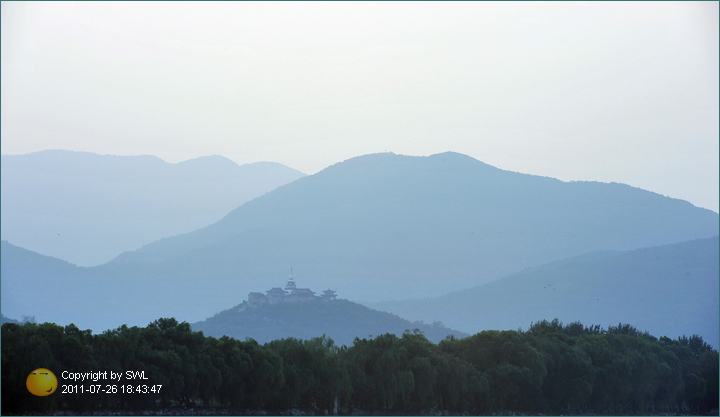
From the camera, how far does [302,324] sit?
191875mm

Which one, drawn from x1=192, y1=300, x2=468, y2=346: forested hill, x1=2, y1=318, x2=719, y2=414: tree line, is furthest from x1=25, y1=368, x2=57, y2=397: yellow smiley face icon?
x1=192, y1=300, x2=468, y2=346: forested hill

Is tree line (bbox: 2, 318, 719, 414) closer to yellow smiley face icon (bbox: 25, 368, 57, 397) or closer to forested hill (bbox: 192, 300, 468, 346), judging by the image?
yellow smiley face icon (bbox: 25, 368, 57, 397)

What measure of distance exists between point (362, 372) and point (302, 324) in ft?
475

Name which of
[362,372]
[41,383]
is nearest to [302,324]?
[362,372]

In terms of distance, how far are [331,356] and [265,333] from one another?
139113 millimetres

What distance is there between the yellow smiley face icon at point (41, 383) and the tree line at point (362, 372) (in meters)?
0.30

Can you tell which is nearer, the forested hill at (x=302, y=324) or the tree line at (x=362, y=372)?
the tree line at (x=362, y=372)

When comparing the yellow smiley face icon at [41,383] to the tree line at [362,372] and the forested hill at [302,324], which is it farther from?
the forested hill at [302,324]

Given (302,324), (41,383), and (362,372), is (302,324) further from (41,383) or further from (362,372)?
(41,383)

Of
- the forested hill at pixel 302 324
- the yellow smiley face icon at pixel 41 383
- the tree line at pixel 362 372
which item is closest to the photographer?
the yellow smiley face icon at pixel 41 383

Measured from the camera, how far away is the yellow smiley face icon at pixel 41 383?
126ft

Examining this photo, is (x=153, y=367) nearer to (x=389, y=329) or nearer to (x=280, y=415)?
(x=280, y=415)

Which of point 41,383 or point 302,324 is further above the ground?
point 302,324

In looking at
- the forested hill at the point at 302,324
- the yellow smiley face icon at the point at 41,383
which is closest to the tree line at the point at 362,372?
the yellow smiley face icon at the point at 41,383
